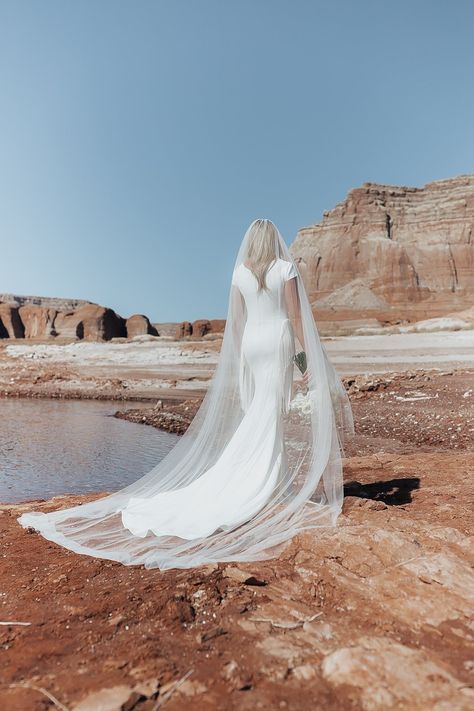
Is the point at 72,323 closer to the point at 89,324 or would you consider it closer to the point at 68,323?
the point at 68,323

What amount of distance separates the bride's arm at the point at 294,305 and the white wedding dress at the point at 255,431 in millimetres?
41

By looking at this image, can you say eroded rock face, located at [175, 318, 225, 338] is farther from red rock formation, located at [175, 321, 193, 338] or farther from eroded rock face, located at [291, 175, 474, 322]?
eroded rock face, located at [291, 175, 474, 322]

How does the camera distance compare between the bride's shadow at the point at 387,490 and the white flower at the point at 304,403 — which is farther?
the bride's shadow at the point at 387,490

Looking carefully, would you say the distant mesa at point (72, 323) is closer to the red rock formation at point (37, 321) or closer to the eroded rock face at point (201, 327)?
the red rock formation at point (37, 321)

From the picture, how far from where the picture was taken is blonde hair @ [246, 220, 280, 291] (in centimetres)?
403

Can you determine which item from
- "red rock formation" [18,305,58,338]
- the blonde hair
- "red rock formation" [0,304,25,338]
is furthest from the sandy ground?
"red rock formation" [0,304,25,338]

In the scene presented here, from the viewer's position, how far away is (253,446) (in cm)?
397

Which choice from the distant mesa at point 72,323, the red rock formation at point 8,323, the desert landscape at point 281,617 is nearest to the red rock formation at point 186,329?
the distant mesa at point 72,323

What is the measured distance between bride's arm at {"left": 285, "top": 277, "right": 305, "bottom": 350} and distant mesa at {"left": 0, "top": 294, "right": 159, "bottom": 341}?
2575 inches

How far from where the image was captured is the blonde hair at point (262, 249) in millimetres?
4027

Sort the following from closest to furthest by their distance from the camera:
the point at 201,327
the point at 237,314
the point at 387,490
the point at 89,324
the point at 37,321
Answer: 1. the point at 237,314
2. the point at 387,490
3. the point at 201,327
4. the point at 89,324
5. the point at 37,321

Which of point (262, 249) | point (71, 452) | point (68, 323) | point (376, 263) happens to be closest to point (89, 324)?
point (68, 323)

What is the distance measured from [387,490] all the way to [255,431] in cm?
173

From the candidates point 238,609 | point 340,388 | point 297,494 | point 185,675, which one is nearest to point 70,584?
point 238,609
